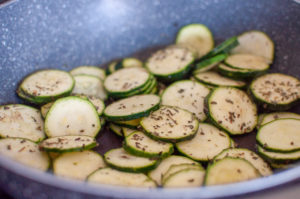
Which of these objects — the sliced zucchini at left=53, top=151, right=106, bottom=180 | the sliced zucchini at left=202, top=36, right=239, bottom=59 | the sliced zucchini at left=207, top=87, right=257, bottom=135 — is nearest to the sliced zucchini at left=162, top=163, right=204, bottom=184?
the sliced zucchini at left=53, top=151, right=106, bottom=180

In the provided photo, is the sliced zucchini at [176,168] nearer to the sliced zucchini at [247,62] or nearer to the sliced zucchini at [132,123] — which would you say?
the sliced zucchini at [132,123]

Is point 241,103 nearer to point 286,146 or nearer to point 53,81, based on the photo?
point 286,146

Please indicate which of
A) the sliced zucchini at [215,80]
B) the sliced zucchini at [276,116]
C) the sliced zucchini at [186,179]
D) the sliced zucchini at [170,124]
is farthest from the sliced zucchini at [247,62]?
the sliced zucchini at [186,179]

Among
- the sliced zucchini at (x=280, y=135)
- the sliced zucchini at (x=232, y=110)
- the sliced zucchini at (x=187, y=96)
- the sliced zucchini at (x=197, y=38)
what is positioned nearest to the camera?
the sliced zucchini at (x=280, y=135)

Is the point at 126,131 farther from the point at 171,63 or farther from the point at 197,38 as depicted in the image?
the point at 197,38

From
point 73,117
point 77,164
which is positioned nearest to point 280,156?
point 77,164
